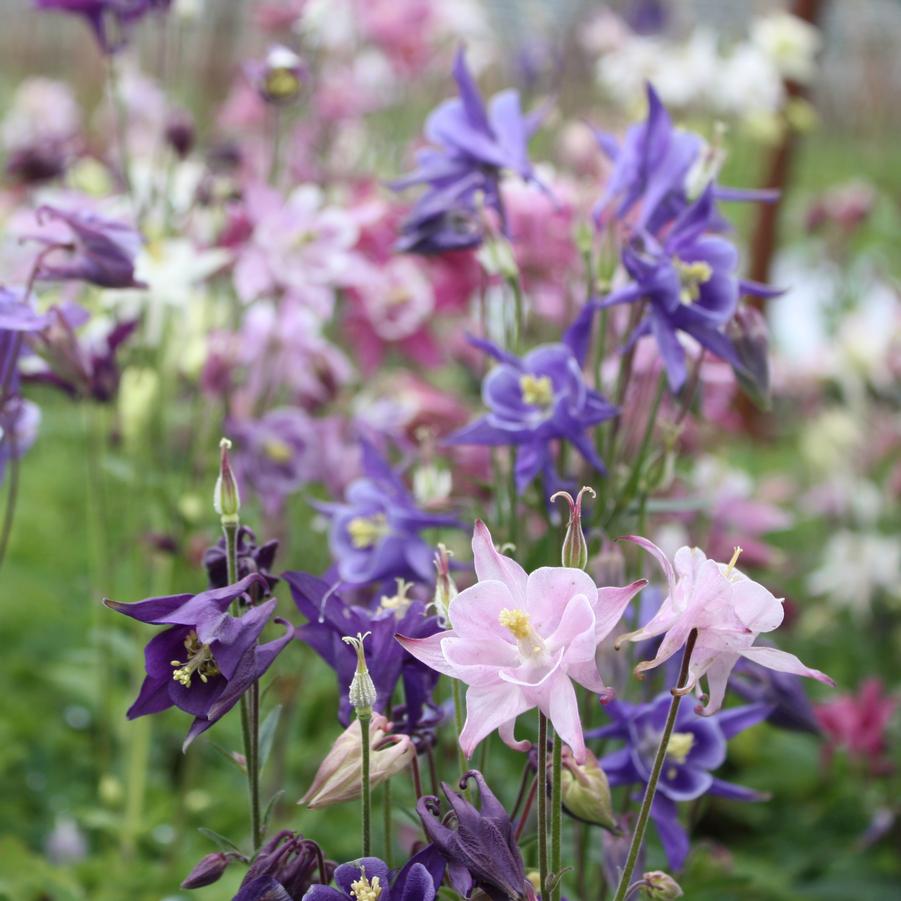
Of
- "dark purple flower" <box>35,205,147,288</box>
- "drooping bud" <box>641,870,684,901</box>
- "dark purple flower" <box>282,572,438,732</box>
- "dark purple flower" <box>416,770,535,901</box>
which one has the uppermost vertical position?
"dark purple flower" <box>35,205,147,288</box>

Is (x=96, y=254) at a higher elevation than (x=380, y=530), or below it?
higher

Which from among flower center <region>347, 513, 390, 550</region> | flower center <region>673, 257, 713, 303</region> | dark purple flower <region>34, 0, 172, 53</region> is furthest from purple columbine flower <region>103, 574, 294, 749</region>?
dark purple flower <region>34, 0, 172, 53</region>

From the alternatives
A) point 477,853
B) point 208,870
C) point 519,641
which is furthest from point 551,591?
point 208,870

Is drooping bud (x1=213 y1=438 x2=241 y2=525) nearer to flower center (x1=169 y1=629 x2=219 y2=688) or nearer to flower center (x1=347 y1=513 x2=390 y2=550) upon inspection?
flower center (x1=169 y1=629 x2=219 y2=688)

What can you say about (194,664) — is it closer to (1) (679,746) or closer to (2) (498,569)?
(2) (498,569)

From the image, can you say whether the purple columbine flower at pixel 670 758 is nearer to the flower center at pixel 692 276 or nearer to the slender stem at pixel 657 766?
the slender stem at pixel 657 766

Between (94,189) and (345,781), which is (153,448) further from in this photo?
(345,781)
